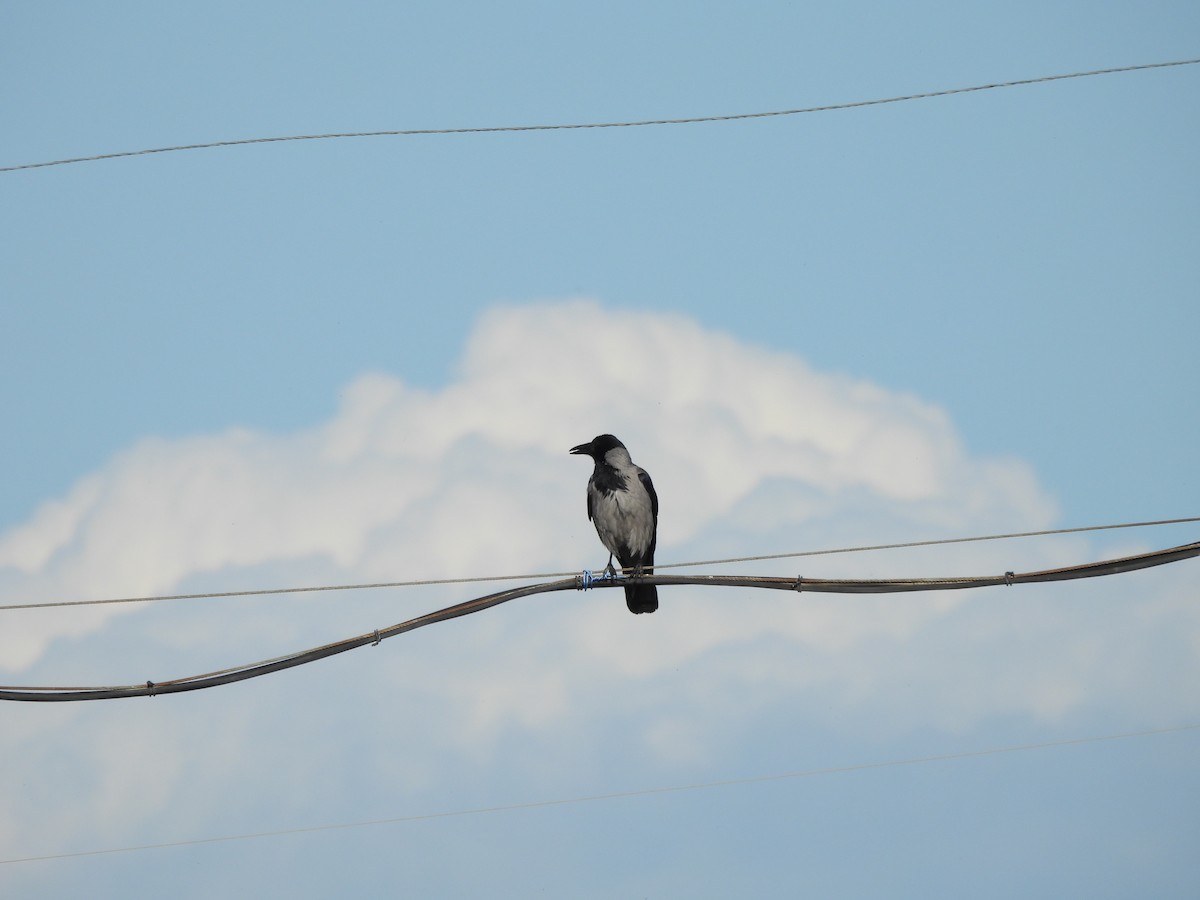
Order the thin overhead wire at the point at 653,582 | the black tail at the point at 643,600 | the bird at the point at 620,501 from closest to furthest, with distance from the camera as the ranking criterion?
the thin overhead wire at the point at 653,582 → the black tail at the point at 643,600 → the bird at the point at 620,501

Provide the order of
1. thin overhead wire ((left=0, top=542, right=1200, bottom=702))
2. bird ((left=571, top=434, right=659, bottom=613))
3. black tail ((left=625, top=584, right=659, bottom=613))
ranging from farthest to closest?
bird ((left=571, top=434, right=659, bottom=613)) → black tail ((left=625, top=584, right=659, bottom=613)) → thin overhead wire ((left=0, top=542, right=1200, bottom=702))

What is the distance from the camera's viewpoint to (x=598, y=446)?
13781mm

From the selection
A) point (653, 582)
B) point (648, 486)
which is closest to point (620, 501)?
point (648, 486)

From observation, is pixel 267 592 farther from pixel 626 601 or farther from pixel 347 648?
pixel 626 601

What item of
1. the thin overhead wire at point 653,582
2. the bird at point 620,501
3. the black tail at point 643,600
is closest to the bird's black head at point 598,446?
the bird at point 620,501

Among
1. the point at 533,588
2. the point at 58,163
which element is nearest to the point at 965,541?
the point at 533,588

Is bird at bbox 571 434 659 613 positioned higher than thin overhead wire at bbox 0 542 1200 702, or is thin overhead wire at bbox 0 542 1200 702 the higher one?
bird at bbox 571 434 659 613

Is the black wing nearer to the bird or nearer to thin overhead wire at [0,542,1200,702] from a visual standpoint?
the bird

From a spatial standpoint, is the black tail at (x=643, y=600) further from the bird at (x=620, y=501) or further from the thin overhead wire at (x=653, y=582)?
the thin overhead wire at (x=653, y=582)

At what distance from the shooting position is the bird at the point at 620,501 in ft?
44.2

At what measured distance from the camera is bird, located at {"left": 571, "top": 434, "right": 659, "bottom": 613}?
531 inches

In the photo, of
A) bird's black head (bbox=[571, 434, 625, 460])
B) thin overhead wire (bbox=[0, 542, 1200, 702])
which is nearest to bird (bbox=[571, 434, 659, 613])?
bird's black head (bbox=[571, 434, 625, 460])

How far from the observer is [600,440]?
13.8 meters

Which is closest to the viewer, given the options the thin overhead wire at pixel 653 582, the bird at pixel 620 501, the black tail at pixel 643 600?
the thin overhead wire at pixel 653 582
